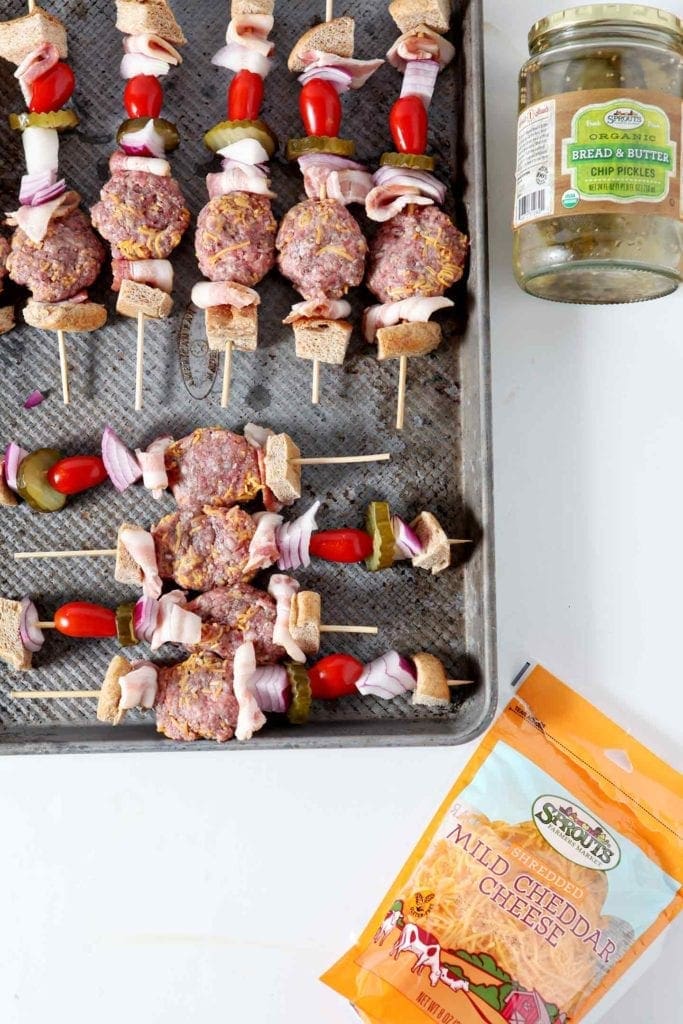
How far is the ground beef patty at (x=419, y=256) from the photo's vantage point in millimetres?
2100

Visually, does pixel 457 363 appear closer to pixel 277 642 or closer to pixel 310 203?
pixel 310 203

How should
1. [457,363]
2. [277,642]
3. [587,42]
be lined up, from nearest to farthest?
1. [587,42]
2. [277,642]
3. [457,363]

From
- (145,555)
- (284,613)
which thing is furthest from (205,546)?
(284,613)

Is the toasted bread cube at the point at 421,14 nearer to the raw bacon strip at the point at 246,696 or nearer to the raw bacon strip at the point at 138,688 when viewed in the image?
the raw bacon strip at the point at 246,696

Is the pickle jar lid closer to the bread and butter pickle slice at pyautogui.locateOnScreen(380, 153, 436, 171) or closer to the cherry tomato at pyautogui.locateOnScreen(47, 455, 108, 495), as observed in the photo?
the bread and butter pickle slice at pyautogui.locateOnScreen(380, 153, 436, 171)

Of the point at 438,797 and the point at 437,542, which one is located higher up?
the point at 437,542

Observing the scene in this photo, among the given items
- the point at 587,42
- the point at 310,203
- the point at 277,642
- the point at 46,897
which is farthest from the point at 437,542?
the point at 46,897

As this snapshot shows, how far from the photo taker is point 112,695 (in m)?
2.05

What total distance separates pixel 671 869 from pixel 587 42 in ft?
6.57

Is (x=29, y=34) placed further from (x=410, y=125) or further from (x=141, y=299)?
(x=410, y=125)

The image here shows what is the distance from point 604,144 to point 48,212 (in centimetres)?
131

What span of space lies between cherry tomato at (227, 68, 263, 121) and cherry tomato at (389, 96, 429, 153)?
1.13 feet

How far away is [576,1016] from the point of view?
7.18 ft

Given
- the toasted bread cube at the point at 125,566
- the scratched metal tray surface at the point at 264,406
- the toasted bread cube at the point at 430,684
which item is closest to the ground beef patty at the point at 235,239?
the scratched metal tray surface at the point at 264,406
